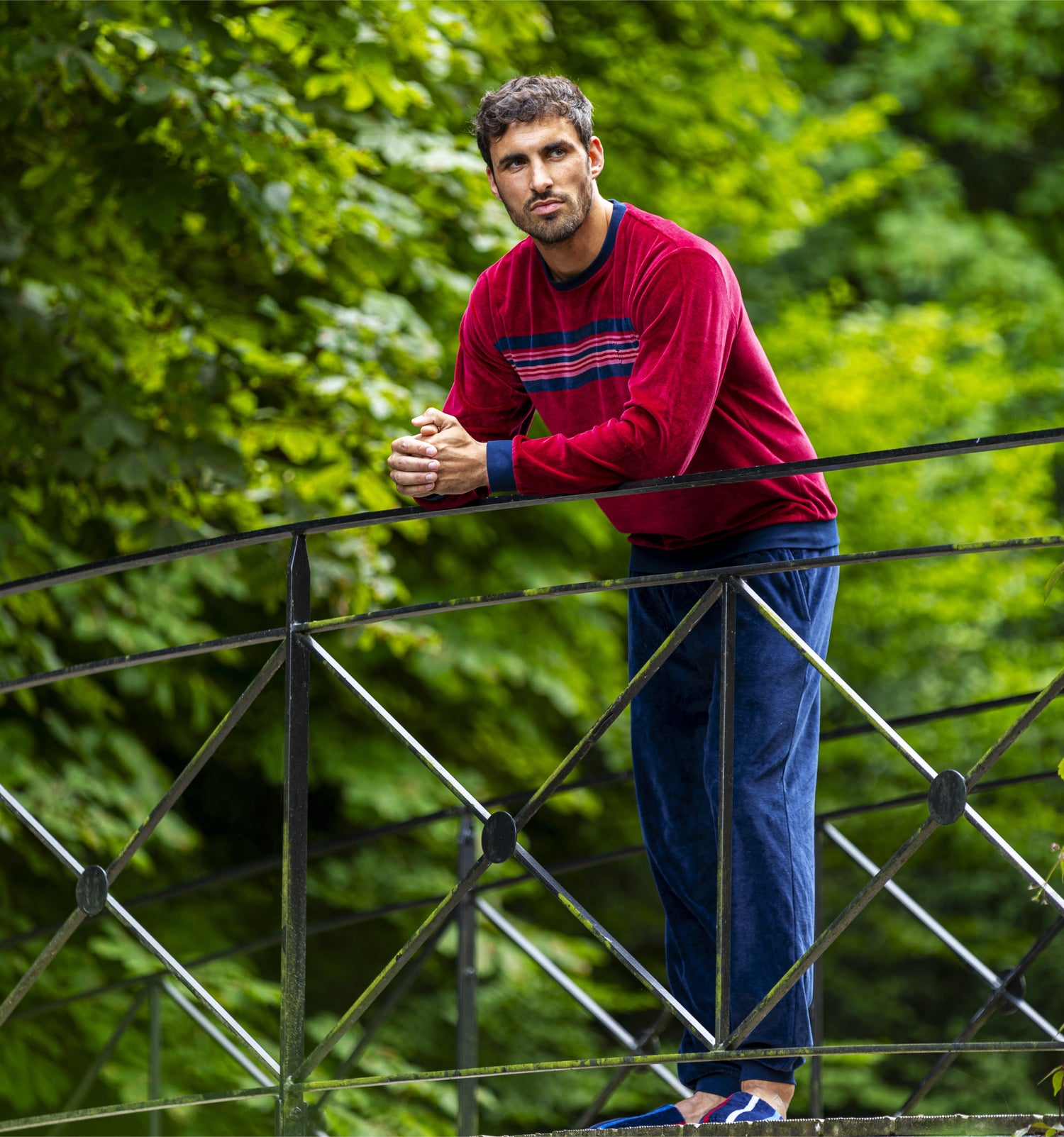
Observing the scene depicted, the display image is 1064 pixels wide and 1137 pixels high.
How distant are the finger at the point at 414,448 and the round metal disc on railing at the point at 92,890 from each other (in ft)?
3.02

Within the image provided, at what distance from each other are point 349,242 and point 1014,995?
10.5 ft

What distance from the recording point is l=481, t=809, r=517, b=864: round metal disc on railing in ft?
8.41

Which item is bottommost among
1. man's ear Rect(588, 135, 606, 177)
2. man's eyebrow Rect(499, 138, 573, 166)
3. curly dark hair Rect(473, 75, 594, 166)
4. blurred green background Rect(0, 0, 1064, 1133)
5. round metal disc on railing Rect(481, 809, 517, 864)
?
blurred green background Rect(0, 0, 1064, 1133)

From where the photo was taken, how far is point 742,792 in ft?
8.74

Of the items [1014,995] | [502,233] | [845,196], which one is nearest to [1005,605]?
[845,196]

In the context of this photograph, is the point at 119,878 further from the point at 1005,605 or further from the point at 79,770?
the point at 1005,605

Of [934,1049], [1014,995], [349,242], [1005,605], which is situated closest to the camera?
[934,1049]

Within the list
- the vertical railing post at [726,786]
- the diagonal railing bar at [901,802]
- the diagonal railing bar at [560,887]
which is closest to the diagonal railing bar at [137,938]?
the diagonal railing bar at [560,887]

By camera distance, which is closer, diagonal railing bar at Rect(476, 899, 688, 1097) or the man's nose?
the man's nose

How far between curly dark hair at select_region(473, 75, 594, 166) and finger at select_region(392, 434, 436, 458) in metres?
0.50

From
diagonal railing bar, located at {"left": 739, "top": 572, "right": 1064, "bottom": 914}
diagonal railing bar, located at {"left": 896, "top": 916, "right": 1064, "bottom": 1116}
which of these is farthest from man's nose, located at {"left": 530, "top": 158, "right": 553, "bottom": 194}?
diagonal railing bar, located at {"left": 896, "top": 916, "right": 1064, "bottom": 1116}

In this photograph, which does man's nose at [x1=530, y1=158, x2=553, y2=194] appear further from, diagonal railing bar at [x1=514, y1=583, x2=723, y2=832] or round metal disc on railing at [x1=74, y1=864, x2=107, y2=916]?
round metal disc on railing at [x1=74, y1=864, x2=107, y2=916]

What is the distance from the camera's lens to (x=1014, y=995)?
3848 millimetres

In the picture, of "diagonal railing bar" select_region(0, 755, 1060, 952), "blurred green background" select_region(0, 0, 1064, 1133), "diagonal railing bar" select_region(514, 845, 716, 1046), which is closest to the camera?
"diagonal railing bar" select_region(514, 845, 716, 1046)
